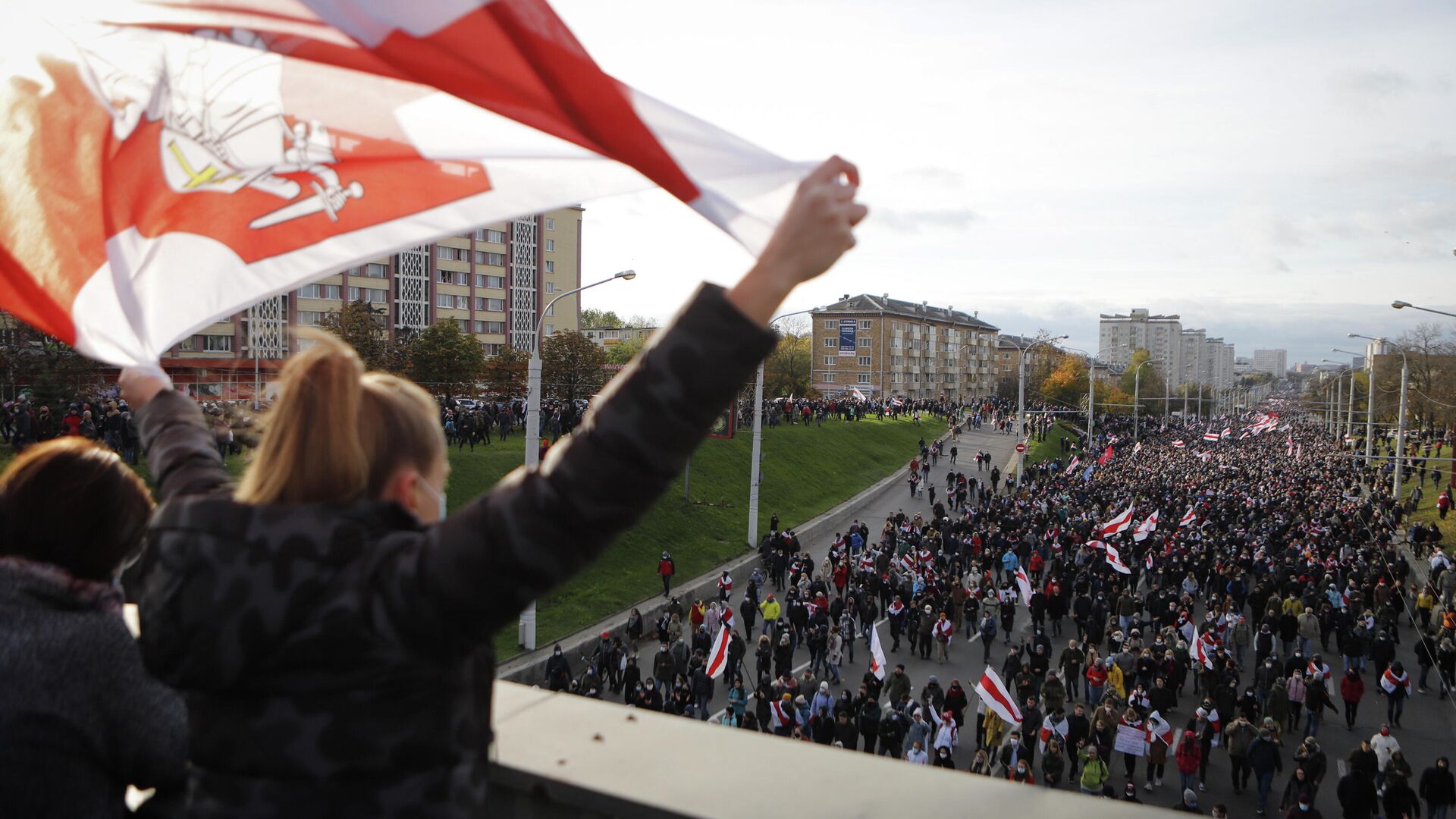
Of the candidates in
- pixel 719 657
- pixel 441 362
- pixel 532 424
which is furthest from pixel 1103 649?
pixel 441 362

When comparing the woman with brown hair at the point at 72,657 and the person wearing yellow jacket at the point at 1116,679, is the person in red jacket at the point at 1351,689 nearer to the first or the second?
the person wearing yellow jacket at the point at 1116,679

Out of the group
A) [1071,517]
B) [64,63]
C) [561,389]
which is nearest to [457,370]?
[561,389]

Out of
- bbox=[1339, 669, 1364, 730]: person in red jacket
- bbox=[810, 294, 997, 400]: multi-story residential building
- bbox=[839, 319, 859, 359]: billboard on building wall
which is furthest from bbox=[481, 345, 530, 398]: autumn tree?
bbox=[839, 319, 859, 359]: billboard on building wall

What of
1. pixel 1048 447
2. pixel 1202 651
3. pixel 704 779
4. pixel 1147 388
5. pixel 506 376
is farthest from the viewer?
pixel 1147 388

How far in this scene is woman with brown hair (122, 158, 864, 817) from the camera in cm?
126

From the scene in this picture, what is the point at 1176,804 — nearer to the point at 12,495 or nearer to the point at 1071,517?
the point at 12,495

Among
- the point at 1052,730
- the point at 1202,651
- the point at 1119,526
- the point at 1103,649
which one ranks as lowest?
the point at 1103,649

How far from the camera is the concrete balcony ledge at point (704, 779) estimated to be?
1.90 metres

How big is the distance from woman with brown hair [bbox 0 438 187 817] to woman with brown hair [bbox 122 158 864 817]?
0.31 meters

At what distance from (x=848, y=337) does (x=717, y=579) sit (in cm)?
8753

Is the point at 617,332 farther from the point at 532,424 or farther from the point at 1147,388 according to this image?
the point at 532,424

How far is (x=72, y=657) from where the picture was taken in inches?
66.2

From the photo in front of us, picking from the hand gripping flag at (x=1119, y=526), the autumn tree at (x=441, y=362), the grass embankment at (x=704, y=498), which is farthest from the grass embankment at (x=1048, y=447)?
the autumn tree at (x=441, y=362)

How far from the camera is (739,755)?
2123mm
